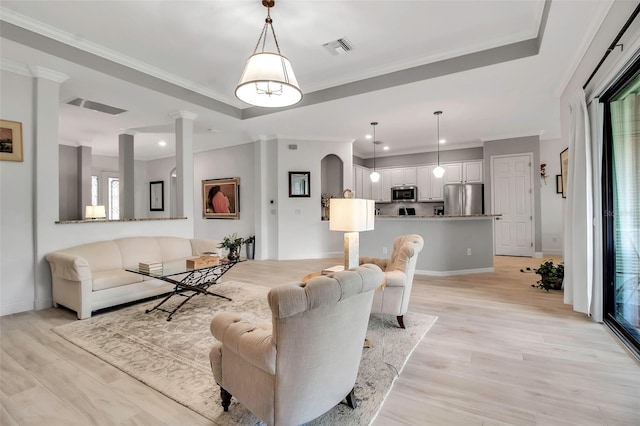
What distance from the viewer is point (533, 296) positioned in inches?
151

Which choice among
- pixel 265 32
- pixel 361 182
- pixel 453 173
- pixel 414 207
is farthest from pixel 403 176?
pixel 265 32

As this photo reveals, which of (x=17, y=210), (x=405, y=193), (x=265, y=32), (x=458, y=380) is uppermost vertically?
(x=265, y=32)

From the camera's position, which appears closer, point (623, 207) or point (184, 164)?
point (623, 207)

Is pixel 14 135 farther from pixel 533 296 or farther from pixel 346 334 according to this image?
pixel 533 296

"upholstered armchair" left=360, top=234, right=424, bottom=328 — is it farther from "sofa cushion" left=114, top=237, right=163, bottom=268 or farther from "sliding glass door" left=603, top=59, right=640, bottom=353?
"sofa cushion" left=114, top=237, right=163, bottom=268

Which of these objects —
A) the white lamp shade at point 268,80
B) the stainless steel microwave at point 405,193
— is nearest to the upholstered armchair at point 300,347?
the white lamp shade at point 268,80

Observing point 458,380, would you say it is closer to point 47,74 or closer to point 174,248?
point 174,248

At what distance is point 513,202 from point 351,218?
602 centimetres

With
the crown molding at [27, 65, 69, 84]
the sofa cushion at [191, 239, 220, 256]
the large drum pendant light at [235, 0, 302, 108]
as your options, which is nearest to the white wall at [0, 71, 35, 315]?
the crown molding at [27, 65, 69, 84]

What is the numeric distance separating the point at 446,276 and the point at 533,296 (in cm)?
133

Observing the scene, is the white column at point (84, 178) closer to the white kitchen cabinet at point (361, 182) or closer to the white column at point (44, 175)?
the white column at point (44, 175)

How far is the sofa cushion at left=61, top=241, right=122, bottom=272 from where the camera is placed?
3.53 meters

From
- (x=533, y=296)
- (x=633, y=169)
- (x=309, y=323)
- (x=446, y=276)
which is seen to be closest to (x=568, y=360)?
(x=633, y=169)

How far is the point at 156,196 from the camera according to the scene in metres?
9.38
